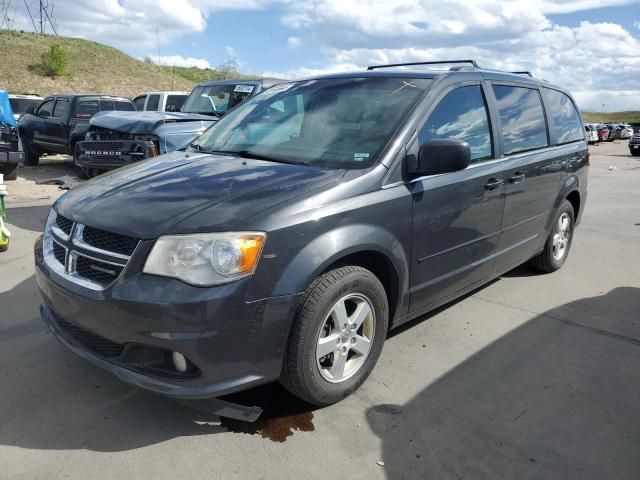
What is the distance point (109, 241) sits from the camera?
256cm

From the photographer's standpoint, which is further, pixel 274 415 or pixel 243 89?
pixel 243 89

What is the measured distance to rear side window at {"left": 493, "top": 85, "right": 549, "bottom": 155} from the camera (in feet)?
13.4

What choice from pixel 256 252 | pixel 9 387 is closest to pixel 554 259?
pixel 256 252

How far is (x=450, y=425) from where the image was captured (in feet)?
9.24

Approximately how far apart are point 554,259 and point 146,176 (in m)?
4.14

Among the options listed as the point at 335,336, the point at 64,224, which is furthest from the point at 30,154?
the point at 335,336

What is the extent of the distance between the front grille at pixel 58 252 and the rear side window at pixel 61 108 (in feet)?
35.1

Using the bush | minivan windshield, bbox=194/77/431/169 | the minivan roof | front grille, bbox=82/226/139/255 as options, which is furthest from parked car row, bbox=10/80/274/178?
the bush

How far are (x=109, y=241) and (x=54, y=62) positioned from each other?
162 feet

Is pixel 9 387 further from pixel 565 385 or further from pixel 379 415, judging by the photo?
pixel 565 385

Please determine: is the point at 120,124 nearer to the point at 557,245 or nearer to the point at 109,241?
the point at 109,241

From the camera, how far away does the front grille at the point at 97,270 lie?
2494 millimetres

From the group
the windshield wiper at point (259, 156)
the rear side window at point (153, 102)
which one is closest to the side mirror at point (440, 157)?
the windshield wiper at point (259, 156)

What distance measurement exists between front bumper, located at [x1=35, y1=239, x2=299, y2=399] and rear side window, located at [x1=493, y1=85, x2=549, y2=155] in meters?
2.49
